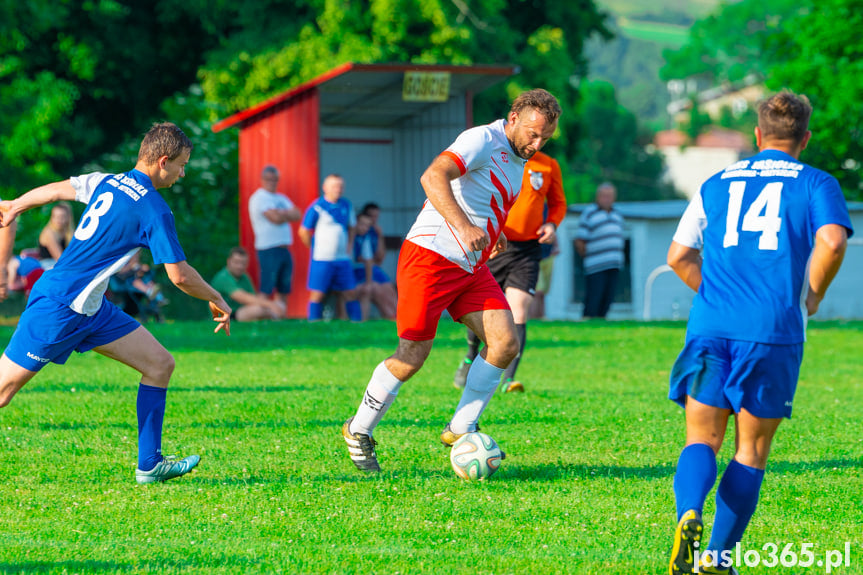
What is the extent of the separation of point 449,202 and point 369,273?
12.3 meters

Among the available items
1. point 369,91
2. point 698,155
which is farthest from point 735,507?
point 698,155

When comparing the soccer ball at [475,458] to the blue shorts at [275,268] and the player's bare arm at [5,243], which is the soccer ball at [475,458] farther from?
the blue shorts at [275,268]

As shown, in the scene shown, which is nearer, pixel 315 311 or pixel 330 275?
pixel 330 275

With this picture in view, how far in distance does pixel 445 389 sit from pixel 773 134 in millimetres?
5986

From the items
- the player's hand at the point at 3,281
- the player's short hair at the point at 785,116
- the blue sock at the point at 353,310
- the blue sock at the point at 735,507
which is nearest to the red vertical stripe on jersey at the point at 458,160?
the player's short hair at the point at 785,116

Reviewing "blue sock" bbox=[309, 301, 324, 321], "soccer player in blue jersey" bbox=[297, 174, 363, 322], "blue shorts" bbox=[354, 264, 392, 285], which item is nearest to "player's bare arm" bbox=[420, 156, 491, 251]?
"soccer player in blue jersey" bbox=[297, 174, 363, 322]

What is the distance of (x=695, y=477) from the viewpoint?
4402mm

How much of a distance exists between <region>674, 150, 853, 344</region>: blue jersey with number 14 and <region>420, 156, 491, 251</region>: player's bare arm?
4.88 ft

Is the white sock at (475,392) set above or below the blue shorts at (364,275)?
below

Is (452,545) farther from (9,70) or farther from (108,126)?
(108,126)

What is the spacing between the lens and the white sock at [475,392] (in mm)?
6465

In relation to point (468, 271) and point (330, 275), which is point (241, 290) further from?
point (468, 271)

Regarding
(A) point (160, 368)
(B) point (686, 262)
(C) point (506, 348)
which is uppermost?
(B) point (686, 262)

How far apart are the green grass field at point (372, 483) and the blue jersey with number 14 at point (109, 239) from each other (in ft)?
3.53
